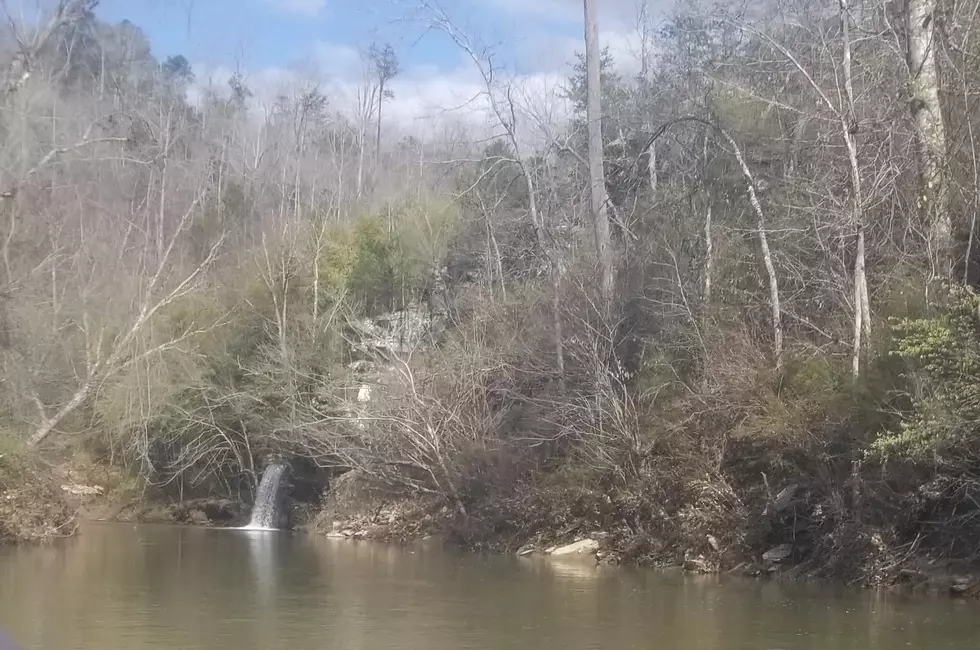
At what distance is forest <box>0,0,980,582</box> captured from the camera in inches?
642

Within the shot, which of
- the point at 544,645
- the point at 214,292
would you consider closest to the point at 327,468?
the point at 214,292

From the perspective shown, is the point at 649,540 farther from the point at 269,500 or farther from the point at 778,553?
the point at 269,500

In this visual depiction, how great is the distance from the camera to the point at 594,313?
22750 mm

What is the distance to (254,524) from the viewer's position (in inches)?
1271

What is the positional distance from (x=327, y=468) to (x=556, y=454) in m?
9.81

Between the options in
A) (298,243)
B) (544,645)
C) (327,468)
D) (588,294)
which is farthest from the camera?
(298,243)

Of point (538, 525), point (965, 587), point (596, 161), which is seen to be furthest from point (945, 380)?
point (596, 161)

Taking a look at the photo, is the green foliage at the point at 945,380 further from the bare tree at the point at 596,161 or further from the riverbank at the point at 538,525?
the bare tree at the point at 596,161

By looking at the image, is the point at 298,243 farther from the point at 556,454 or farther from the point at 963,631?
the point at 963,631

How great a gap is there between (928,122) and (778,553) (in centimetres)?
741

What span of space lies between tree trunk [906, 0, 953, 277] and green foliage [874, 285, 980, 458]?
2220 mm

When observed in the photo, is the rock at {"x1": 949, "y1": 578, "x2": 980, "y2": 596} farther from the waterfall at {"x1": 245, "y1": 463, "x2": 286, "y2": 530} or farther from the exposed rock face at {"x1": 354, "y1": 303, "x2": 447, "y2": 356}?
the waterfall at {"x1": 245, "y1": 463, "x2": 286, "y2": 530}

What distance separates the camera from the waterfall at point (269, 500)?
32.2 m

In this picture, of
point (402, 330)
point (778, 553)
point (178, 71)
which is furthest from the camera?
point (178, 71)
